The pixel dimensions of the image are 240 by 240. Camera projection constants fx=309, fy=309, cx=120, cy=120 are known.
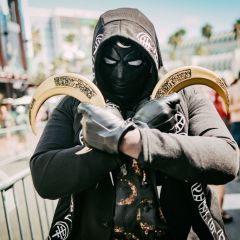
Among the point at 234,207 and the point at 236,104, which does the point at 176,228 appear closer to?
the point at 234,207

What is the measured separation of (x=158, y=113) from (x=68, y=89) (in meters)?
0.41

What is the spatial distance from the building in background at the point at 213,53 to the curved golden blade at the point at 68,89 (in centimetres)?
6030

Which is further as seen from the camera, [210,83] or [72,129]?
[72,129]

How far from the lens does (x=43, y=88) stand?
1.36 m

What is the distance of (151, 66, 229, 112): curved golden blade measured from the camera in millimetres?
1312

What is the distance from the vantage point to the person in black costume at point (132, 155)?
3.81ft

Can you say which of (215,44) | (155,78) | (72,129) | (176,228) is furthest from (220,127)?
(215,44)

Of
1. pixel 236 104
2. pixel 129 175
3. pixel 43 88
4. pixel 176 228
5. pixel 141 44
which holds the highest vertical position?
pixel 141 44

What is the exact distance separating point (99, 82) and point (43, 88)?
267 millimetres

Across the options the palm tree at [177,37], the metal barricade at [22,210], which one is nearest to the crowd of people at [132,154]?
the metal barricade at [22,210]

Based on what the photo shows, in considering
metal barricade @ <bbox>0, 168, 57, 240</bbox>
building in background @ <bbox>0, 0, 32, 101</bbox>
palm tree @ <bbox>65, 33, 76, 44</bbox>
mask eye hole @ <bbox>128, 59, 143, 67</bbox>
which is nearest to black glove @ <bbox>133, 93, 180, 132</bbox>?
mask eye hole @ <bbox>128, 59, 143, 67</bbox>

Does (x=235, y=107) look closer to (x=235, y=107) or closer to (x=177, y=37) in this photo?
(x=235, y=107)

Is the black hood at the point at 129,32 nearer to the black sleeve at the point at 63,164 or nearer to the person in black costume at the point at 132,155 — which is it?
the person in black costume at the point at 132,155

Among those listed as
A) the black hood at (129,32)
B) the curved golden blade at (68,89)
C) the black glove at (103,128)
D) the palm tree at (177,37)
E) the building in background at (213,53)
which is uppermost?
the black hood at (129,32)
